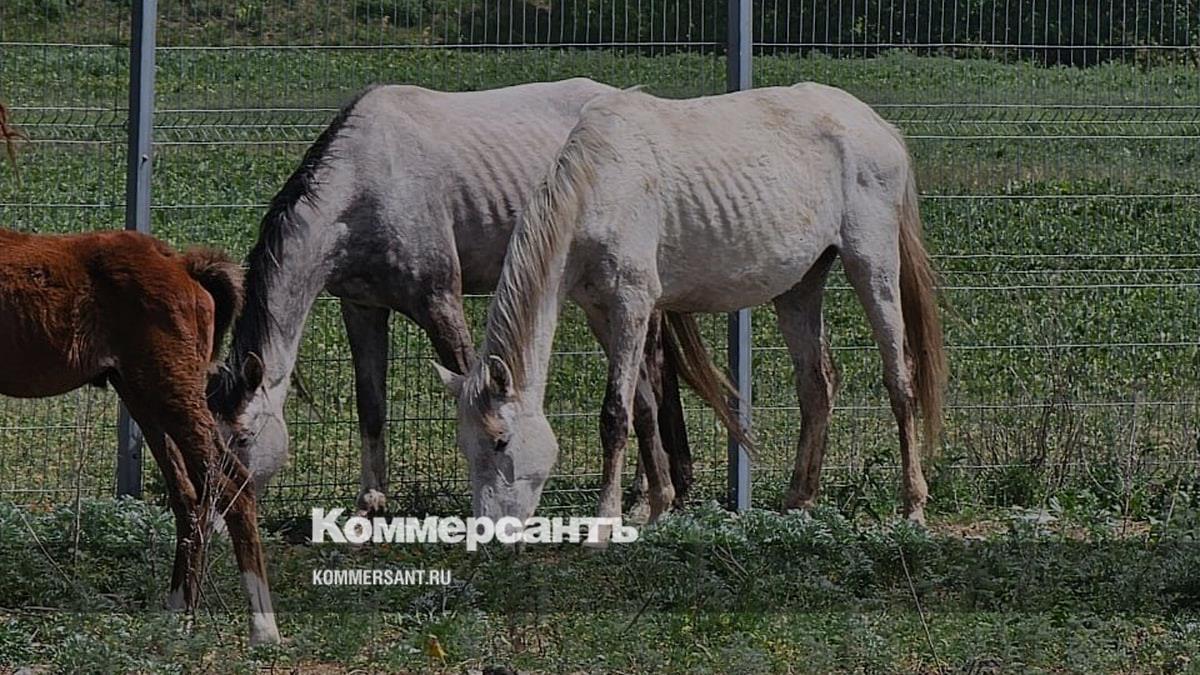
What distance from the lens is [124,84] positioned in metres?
8.98

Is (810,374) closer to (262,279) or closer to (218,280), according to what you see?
(262,279)

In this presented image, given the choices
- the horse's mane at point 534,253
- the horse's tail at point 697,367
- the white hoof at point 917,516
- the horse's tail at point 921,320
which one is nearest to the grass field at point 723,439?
the white hoof at point 917,516

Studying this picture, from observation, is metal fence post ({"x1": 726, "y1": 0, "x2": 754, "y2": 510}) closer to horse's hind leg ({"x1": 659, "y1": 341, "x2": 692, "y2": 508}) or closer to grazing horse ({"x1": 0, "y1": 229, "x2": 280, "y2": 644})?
horse's hind leg ({"x1": 659, "y1": 341, "x2": 692, "y2": 508})

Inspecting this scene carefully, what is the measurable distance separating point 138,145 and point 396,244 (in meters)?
1.26

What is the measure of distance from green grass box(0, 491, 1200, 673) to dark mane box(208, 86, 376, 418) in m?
0.61

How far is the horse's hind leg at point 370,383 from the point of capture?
836 centimetres

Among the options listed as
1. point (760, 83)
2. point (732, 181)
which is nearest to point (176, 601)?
point (732, 181)

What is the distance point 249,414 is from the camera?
7.34 metres

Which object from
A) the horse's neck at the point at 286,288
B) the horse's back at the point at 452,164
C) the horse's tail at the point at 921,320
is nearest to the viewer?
the horse's neck at the point at 286,288

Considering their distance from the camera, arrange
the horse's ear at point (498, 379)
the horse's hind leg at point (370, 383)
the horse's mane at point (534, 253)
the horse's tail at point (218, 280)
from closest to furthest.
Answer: the horse's tail at point (218, 280), the horse's ear at point (498, 379), the horse's mane at point (534, 253), the horse's hind leg at point (370, 383)

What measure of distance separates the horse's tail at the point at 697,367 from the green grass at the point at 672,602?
55 cm

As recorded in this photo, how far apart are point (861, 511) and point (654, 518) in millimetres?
1085

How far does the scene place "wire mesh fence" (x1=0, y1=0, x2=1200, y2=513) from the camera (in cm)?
857

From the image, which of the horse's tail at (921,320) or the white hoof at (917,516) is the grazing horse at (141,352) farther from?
the horse's tail at (921,320)
